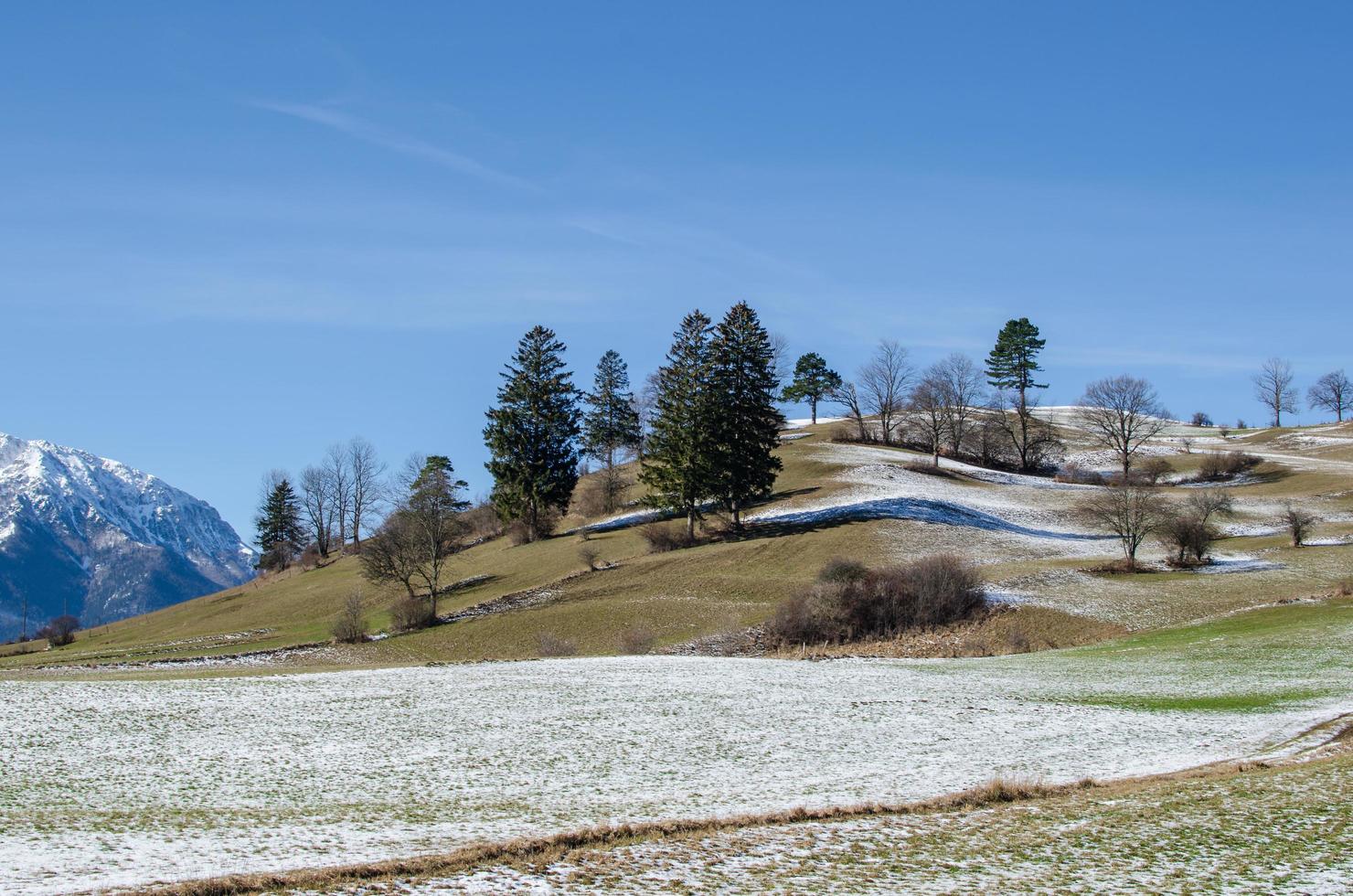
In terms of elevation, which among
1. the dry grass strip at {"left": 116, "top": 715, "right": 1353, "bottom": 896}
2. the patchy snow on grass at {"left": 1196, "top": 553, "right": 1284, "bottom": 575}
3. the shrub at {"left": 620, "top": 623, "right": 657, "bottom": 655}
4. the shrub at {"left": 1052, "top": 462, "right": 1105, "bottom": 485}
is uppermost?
the shrub at {"left": 1052, "top": 462, "right": 1105, "bottom": 485}

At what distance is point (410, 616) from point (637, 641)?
18.6 meters

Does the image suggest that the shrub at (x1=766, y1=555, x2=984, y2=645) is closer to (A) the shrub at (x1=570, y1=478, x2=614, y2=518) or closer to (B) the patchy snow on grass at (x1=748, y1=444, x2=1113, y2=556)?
(B) the patchy snow on grass at (x1=748, y1=444, x2=1113, y2=556)

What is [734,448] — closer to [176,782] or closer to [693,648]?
[693,648]

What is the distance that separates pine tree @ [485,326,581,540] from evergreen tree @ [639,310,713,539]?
431 inches

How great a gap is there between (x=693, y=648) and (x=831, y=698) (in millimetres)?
18780

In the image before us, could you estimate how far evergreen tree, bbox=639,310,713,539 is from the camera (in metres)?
68.2

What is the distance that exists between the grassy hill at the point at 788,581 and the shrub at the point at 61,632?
2.57m

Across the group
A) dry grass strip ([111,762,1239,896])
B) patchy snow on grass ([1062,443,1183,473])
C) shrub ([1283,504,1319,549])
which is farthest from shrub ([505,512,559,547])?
dry grass strip ([111,762,1239,896])

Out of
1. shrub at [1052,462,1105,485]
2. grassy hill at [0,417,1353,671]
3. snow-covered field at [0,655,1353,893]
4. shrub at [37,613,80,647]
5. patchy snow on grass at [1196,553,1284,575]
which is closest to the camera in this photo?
snow-covered field at [0,655,1353,893]

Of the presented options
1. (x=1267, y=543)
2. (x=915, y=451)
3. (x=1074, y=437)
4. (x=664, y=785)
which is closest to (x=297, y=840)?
(x=664, y=785)

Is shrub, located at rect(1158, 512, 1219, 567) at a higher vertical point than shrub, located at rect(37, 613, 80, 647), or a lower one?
higher

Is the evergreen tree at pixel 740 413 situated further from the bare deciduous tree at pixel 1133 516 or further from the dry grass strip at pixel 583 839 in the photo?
the dry grass strip at pixel 583 839

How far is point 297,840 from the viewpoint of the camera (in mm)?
13453

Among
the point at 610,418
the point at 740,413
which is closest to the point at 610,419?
the point at 610,418
